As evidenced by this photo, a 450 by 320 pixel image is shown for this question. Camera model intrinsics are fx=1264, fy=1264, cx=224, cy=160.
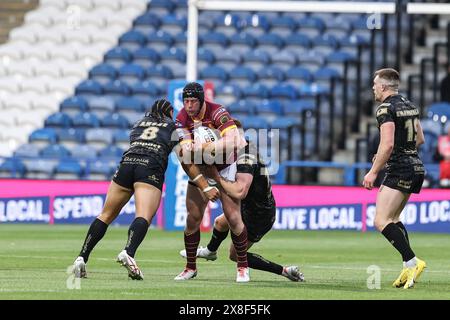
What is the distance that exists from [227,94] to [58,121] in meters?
4.25

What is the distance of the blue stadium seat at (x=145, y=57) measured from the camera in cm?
3353

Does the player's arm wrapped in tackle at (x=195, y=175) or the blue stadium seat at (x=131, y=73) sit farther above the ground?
the blue stadium seat at (x=131, y=73)

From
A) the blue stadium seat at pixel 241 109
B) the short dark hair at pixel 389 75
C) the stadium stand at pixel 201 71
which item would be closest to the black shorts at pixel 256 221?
the short dark hair at pixel 389 75

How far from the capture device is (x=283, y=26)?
33.8 m

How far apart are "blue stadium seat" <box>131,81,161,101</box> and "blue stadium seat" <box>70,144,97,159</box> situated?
248cm

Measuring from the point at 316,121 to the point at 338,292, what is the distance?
16.4 meters

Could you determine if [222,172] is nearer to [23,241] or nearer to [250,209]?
[250,209]

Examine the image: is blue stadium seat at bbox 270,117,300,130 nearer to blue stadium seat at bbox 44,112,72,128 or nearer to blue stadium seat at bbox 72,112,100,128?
blue stadium seat at bbox 72,112,100,128

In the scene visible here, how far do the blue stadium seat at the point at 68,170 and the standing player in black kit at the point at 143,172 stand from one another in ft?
51.1

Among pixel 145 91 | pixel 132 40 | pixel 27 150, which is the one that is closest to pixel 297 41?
Answer: pixel 145 91

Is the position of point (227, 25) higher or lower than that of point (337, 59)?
higher

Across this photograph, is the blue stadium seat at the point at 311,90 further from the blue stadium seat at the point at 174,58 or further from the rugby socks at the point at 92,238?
the rugby socks at the point at 92,238

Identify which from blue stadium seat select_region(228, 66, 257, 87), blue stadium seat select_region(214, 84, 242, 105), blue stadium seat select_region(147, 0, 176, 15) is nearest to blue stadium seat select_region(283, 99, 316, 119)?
blue stadium seat select_region(214, 84, 242, 105)

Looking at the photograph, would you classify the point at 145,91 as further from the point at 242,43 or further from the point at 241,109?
the point at 242,43
